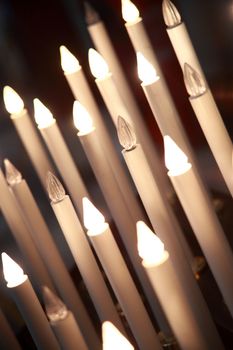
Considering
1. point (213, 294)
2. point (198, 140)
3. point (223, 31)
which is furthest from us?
point (198, 140)

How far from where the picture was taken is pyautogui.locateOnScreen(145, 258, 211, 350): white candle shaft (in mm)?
508

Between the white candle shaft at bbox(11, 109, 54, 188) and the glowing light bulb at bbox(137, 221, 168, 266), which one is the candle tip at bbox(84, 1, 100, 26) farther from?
the glowing light bulb at bbox(137, 221, 168, 266)

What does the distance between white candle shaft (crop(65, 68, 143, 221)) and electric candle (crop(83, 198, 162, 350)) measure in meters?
0.14

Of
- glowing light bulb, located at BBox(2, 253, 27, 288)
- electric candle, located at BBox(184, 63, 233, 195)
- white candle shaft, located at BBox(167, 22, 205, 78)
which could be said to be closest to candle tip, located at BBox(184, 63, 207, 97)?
electric candle, located at BBox(184, 63, 233, 195)

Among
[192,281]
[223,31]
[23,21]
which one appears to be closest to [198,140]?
[223,31]

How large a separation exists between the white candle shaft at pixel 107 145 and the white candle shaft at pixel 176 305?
22 cm

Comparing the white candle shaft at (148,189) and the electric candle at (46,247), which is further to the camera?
the electric candle at (46,247)

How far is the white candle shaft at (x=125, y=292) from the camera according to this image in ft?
1.91

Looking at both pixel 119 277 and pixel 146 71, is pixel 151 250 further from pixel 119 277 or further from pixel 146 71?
pixel 146 71

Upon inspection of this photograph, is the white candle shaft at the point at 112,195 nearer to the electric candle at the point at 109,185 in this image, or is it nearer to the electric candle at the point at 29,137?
the electric candle at the point at 109,185

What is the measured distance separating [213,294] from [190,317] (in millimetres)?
196

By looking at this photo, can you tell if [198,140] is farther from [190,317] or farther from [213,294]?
[190,317]

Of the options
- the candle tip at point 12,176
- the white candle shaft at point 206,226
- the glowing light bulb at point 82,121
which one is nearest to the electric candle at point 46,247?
the candle tip at point 12,176

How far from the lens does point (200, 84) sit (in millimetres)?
605
